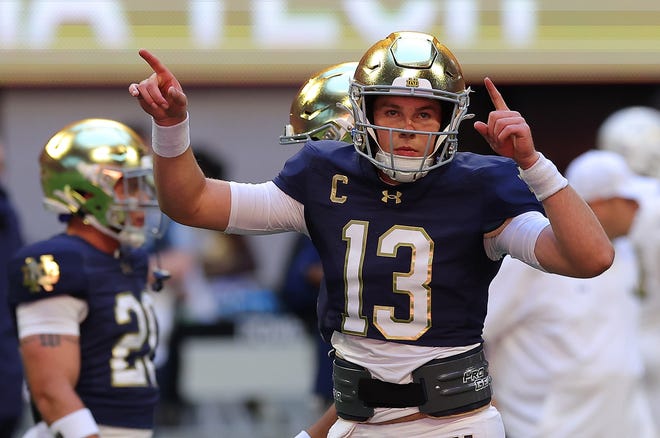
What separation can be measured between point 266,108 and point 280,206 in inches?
314

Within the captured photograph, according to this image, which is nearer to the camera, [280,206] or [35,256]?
[280,206]

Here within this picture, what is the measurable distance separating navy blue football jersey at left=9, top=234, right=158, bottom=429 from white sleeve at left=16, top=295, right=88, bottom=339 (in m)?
0.02

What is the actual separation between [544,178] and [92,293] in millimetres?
1874

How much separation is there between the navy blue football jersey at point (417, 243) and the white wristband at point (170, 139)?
1.32 feet

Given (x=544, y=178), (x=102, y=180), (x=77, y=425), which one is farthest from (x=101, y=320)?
(x=544, y=178)

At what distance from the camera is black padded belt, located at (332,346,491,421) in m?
3.66

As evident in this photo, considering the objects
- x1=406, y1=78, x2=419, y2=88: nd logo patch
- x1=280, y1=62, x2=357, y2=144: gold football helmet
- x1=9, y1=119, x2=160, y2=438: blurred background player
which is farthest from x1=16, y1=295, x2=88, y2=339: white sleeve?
x1=406, y1=78, x2=419, y2=88: nd logo patch

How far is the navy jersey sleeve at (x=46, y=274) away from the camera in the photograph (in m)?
4.64

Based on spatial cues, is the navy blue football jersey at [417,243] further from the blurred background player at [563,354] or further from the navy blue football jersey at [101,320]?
the blurred background player at [563,354]

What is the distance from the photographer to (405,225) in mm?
3658

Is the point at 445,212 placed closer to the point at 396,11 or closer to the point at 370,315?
the point at 370,315

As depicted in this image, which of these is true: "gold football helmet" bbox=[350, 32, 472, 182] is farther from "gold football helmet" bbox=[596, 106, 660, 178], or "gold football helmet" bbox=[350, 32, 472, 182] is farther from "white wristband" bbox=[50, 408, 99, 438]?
"gold football helmet" bbox=[596, 106, 660, 178]

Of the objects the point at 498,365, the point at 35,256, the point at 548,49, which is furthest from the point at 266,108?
the point at 35,256

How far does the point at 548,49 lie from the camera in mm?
10656
